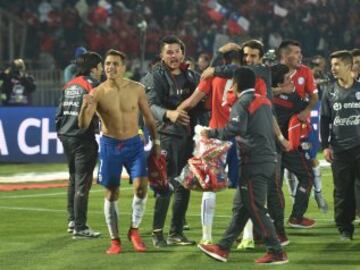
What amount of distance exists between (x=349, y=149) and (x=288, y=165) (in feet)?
5.59

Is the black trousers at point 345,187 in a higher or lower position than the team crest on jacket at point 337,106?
lower

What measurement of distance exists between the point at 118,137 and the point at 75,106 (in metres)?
1.47

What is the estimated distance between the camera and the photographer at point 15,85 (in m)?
24.5

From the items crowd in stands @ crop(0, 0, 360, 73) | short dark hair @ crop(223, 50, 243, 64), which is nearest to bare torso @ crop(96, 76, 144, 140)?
short dark hair @ crop(223, 50, 243, 64)

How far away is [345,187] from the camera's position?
1213 centimetres

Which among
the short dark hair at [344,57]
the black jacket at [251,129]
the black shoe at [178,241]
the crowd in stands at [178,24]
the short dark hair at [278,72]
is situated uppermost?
the crowd in stands at [178,24]

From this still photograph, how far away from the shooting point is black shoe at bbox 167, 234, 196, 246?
11859 millimetres

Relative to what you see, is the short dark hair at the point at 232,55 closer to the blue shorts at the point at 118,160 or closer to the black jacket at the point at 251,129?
the black jacket at the point at 251,129

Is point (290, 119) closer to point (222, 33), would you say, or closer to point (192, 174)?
point (192, 174)

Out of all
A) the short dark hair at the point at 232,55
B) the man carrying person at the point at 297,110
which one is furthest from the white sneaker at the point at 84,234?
the short dark hair at the point at 232,55

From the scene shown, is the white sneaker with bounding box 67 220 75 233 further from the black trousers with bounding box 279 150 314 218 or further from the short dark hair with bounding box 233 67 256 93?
the short dark hair with bounding box 233 67 256 93

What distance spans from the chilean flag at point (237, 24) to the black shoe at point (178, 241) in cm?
2079

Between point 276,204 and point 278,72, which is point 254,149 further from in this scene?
point 278,72

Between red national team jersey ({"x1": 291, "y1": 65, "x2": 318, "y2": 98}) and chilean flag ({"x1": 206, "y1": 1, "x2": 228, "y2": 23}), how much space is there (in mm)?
19338
